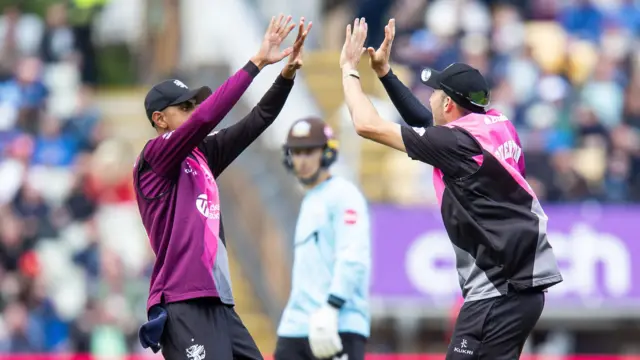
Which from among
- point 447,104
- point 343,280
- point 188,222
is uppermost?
point 447,104

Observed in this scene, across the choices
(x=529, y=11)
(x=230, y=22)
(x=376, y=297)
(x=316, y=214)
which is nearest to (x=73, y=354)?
(x=376, y=297)

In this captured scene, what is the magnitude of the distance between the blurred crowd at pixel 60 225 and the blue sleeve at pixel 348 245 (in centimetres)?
699

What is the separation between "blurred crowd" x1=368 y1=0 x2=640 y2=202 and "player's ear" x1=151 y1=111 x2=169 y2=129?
28.0ft

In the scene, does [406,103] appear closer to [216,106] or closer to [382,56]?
[382,56]

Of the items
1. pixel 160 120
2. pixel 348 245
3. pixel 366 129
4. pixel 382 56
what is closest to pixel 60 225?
pixel 348 245

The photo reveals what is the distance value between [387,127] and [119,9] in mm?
14169

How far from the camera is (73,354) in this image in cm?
1623

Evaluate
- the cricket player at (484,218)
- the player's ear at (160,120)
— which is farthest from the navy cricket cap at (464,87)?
the player's ear at (160,120)

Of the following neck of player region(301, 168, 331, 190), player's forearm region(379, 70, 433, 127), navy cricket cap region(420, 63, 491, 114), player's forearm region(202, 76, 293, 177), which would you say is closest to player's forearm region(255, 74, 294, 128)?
player's forearm region(202, 76, 293, 177)

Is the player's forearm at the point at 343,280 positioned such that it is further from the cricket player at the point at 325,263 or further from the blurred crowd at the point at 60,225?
the blurred crowd at the point at 60,225

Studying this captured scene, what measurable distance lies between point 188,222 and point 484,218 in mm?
1698

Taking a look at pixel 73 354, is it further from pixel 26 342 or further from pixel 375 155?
pixel 375 155

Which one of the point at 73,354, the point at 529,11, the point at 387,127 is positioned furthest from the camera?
the point at 529,11

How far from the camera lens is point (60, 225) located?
1752 centimetres
